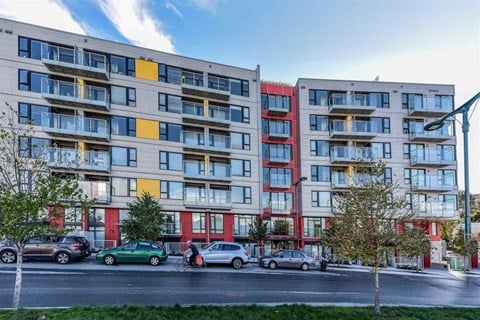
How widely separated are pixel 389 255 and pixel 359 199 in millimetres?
1833

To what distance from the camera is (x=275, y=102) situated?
1519 inches

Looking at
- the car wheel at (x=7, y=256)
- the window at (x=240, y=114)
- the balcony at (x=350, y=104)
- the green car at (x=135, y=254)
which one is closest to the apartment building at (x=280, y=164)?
the window at (x=240, y=114)

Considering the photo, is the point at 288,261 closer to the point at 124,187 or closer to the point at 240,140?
the point at 240,140

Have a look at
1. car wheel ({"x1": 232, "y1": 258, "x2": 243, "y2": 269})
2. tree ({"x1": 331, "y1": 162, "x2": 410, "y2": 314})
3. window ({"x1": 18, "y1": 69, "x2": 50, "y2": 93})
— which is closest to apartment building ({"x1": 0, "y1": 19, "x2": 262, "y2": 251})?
window ({"x1": 18, "y1": 69, "x2": 50, "y2": 93})

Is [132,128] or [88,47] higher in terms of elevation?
[88,47]

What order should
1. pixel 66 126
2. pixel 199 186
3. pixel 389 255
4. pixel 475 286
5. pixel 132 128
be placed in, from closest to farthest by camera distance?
pixel 389 255 < pixel 475 286 < pixel 66 126 < pixel 132 128 < pixel 199 186

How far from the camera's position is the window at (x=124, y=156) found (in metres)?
30.8

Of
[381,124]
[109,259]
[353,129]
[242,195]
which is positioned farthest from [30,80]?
[381,124]

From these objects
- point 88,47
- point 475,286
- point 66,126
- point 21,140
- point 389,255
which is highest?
point 88,47

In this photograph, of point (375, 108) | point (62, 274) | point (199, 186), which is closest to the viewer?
point (62, 274)

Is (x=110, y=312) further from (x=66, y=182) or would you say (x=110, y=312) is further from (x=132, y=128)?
(x=132, y=128)

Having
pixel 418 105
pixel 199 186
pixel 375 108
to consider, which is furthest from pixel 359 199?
pixel 418 105

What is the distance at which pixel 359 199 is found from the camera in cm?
1071

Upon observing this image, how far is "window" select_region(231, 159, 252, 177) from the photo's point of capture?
35.2 meters
